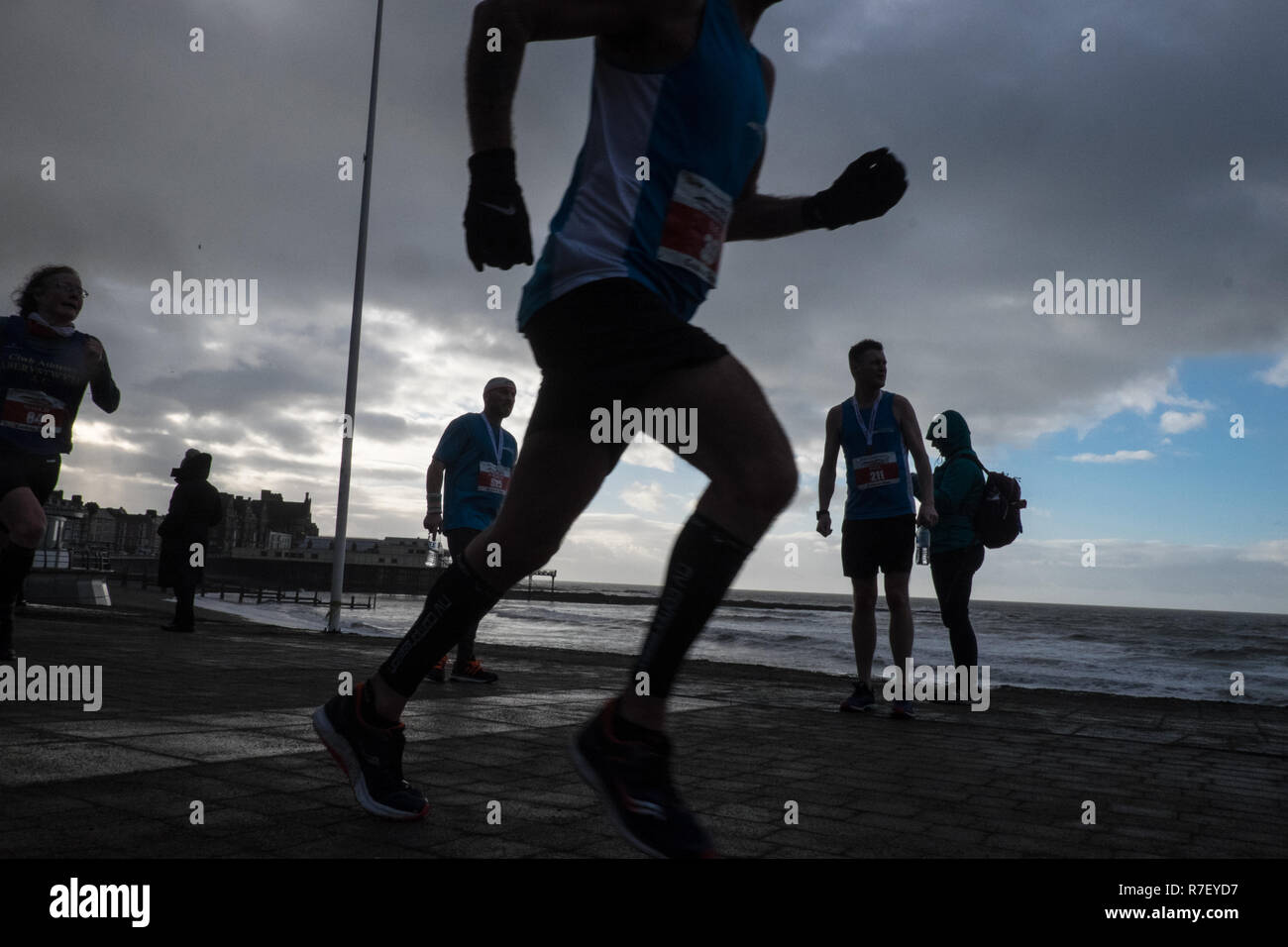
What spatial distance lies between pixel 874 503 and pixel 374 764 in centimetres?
394

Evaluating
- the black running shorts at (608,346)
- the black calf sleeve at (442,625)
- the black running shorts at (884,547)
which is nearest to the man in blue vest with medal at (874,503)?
the black running shorts at (884,547)

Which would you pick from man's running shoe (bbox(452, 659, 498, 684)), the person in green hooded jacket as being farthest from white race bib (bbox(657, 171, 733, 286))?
man's running shoe (bbox(452, 659, 498, 684))

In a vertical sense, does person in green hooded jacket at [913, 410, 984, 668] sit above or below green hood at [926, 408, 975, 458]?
below

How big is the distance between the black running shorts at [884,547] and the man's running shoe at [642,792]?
385cm

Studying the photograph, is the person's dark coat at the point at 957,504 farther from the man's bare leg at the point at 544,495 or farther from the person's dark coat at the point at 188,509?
the person's dark coat at the point at 188,509

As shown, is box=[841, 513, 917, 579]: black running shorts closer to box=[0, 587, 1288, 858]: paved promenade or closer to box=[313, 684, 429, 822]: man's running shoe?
box=[0, 587, 1288, 858]: paved promenade

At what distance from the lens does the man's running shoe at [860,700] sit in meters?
5.62

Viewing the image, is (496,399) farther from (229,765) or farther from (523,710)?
(229,765)

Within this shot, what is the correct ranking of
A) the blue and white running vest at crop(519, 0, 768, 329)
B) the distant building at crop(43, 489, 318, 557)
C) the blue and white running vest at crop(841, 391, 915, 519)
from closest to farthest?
the blue and white running vest at crop(519, 0, 768, 329) < the blue and white running vest at crop(841, 391, 915, 519) < the distant building at crop(43, 489, 318, 557)

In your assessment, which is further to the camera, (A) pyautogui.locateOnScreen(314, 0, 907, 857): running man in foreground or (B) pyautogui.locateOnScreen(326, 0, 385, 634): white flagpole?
(B) pyautogui.locateOnScreen(326, 0, 385, 634): white flagpole

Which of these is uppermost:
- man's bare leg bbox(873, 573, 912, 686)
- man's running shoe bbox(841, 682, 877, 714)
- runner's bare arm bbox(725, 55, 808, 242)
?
runner's bare arm bbox(725, 55, 808, 242)

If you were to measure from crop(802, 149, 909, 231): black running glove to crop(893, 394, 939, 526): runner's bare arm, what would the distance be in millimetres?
3481

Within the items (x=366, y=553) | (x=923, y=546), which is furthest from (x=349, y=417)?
(x=366, y=553)

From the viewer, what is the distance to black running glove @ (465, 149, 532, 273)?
6.17 ft
